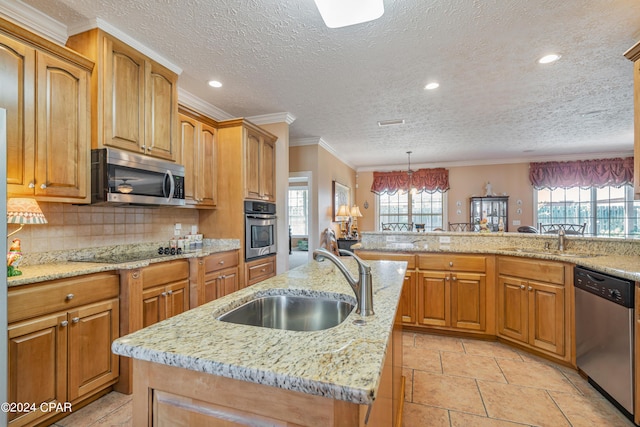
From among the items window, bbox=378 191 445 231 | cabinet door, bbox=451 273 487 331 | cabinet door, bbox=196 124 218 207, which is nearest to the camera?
cabinet door, bbox=451 273 487 331

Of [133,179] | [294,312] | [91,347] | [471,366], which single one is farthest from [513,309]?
[133,179]

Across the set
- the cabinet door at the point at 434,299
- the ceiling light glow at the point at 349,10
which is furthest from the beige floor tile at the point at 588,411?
the ceiling light glow at the point at 349,10

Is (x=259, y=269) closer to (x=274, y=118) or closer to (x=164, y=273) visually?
(x=164, y=273)

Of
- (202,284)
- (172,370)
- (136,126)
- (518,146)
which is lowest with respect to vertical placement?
(202,284)

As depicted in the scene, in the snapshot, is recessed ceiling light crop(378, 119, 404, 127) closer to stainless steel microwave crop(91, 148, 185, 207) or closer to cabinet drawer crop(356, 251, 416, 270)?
cabinet drawer crop(356, 251, 416, 270)

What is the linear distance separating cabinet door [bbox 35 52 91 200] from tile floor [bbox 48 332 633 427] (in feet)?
4.73

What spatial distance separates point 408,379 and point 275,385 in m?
2.02

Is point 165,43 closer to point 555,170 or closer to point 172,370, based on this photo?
point 172,370

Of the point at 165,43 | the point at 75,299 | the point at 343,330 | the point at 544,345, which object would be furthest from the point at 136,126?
the point at 544,345

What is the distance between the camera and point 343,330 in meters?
0.88

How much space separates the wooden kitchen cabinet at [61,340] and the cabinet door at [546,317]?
3294mm

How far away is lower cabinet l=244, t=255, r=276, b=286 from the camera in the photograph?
3.43 meters

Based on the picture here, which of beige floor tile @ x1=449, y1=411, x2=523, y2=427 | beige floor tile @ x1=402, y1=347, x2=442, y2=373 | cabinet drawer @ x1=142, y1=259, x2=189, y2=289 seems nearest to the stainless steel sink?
beige floor tile @ x1=449, y1=411, x2=523, y2=427

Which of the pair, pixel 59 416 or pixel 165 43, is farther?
pixel 165 43
